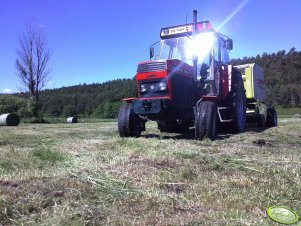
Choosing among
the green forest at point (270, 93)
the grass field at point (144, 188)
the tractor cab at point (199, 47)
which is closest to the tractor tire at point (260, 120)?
the tractor cab at point (199, 47)

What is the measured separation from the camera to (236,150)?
20.9 ft

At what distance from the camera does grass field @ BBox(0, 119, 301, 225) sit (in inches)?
118

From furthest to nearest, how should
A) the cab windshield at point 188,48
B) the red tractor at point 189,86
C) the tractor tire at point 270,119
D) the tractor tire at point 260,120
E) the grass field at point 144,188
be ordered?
the tractor tire at point 270,119
the tractor tire at point 260,120
the cab windshield at point 188,48
the red tractor at point 189,86
the grass field at point 144,188

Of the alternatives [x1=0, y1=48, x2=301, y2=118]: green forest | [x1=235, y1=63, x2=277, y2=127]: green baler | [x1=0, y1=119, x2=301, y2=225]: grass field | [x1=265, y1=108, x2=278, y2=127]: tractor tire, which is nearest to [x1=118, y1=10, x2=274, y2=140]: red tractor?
[x1=235, y1=63, x2=277, y2=127]: green baler

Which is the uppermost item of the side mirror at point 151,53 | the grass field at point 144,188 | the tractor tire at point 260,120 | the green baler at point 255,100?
the side mirror at point 151,53

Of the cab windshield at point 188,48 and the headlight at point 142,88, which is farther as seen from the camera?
the cab windshield at point 188,48

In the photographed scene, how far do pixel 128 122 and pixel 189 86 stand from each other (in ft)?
5.48

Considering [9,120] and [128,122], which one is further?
[9,120]

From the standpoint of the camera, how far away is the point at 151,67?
347 inches

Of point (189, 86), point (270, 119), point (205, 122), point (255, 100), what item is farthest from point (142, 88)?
point (270, 119)

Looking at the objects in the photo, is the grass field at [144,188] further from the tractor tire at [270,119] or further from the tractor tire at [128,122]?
the tractor tire at [270,119]

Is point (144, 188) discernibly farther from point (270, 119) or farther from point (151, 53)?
point (270, 119)

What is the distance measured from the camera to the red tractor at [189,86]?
28.4 feet

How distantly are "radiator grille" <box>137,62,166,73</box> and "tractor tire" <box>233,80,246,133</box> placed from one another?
2.66 m
